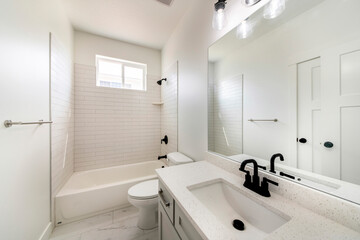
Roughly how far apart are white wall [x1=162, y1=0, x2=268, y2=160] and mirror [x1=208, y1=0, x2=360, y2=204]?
34 cm

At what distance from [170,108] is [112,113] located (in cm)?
110

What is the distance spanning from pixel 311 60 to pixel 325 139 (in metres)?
0.40

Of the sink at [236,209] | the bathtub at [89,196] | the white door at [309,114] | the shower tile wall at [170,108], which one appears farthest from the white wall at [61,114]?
the white door at [309,114]

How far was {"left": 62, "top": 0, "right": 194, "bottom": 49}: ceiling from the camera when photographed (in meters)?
1.65

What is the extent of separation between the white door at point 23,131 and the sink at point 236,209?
123 cm

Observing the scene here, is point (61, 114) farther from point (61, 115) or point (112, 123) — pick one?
point (112, 123)

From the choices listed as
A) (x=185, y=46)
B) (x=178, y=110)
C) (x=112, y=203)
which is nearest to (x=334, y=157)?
(x=178, y=110)

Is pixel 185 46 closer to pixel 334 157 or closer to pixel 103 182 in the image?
pixel 334 157

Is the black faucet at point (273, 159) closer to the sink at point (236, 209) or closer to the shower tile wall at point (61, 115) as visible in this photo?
the sink at point (236, 209)

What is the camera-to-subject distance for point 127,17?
1.86 meters

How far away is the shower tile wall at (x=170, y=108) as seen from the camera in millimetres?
2115

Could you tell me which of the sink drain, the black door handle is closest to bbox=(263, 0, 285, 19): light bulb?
the black door handle

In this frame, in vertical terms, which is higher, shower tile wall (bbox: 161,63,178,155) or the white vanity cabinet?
shower tile wall (bbox: 161,63,178,155)

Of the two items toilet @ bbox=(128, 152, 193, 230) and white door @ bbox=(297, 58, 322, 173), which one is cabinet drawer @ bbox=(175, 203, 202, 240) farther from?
toilet @ bbox=(128, 152, 193, 230)
